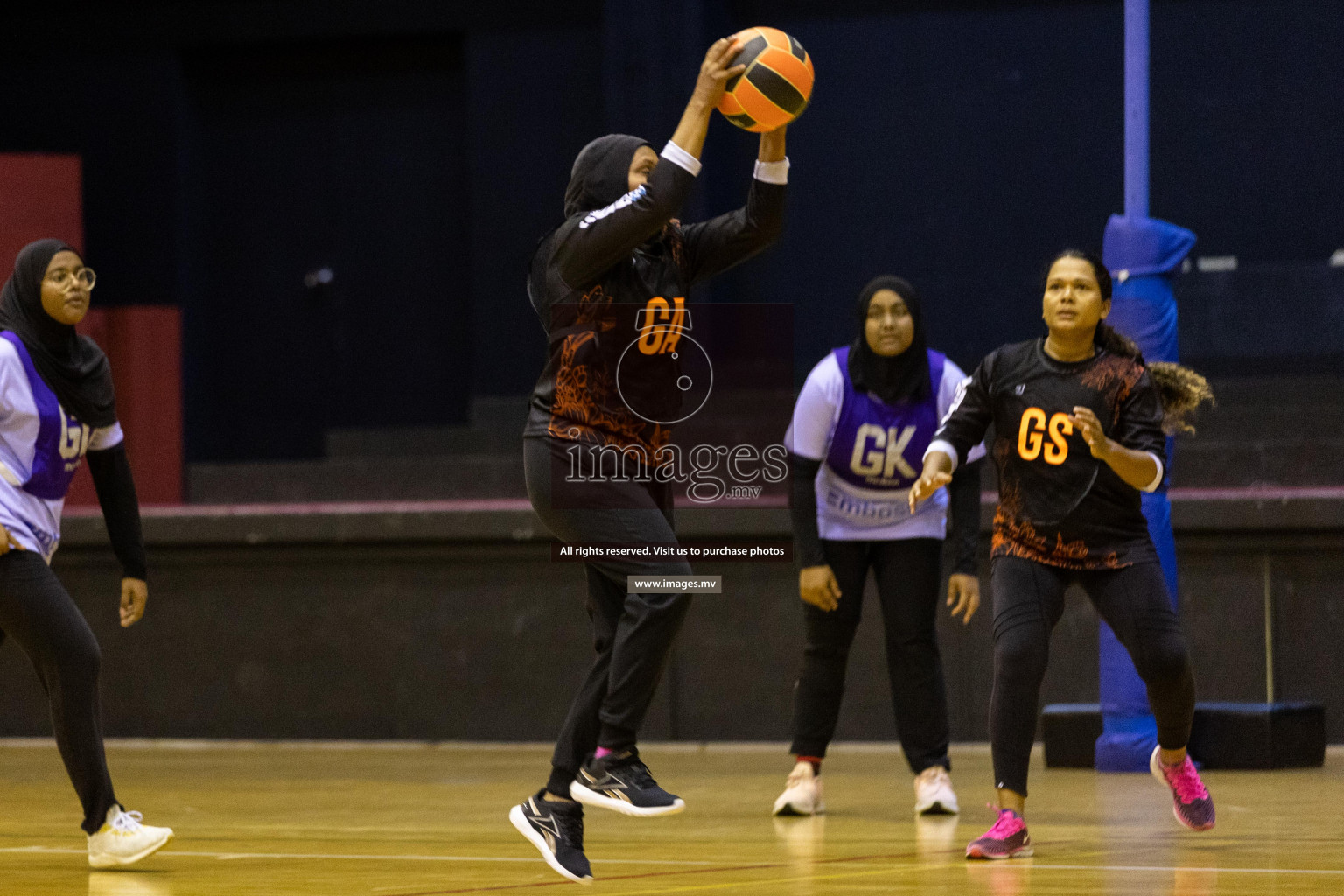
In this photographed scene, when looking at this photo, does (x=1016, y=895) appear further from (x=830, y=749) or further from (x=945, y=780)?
(x=830, y=749)

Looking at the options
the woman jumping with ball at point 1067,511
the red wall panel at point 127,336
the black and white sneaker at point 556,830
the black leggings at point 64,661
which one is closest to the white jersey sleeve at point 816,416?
the woman jumping with ball at point 1067,511

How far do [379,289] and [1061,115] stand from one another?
5151mm

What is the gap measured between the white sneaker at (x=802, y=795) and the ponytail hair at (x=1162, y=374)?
5.37ft

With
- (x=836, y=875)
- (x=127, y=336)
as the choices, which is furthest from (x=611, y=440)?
(x=127, y=336)

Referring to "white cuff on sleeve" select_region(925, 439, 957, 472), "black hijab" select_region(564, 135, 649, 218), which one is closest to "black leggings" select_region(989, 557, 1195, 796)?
"white cuff on sleeve" select_region(925, 439, 957, 472)

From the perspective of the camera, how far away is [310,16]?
1225 cm

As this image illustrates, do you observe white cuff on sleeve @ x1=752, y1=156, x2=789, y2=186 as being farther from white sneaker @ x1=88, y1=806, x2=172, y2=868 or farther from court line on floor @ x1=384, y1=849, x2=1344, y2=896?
white sneaker @ x1=88, y1=806, x2=172, y2=868

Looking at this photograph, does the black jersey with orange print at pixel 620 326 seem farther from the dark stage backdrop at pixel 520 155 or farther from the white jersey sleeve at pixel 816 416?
the dark stage backdrop at pixel 520 155

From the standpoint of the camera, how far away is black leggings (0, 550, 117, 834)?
441 centimetres

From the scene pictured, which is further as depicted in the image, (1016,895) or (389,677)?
(389,677)

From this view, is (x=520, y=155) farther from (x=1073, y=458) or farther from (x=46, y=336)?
(x=1073, y=458)

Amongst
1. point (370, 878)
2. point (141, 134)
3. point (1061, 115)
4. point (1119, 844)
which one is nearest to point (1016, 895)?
point (1119, 844)

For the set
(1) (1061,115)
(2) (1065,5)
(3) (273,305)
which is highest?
(2) (1065,5)

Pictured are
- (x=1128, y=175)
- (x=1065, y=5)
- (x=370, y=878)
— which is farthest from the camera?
(x=1065, y=5)
